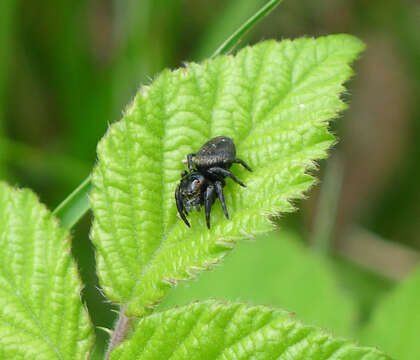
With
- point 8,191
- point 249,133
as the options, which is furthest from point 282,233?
point 8,191

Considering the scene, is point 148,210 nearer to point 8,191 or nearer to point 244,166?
point 244,166

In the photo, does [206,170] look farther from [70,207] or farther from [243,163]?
[70,207]

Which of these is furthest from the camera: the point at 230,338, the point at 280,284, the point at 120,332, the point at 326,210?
the point at 326,210

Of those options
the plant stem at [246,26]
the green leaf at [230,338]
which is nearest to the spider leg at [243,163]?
the green leaf at [230,338]

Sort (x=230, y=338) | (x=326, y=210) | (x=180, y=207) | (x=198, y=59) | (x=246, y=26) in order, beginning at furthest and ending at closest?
1. (x=198, y=59)
2. (x=326, y=210)
3. (x=246, y=26)
4. (x=180, y=207)
5. (x=230, y=338)

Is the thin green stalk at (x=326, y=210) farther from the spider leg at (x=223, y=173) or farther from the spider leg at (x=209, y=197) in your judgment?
the spider leg at (x=209, y=197)

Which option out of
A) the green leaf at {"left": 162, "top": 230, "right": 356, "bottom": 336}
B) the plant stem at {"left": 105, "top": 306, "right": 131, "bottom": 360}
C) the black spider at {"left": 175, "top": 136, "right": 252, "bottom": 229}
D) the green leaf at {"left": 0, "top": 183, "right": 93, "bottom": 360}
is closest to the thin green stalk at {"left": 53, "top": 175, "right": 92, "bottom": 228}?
the green leaf at {"left": 0, "top": 183, "right": 93, "bottom": 360}

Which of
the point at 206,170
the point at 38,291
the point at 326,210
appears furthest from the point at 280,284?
the point at 38,291

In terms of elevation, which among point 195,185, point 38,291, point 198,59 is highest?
point 198,59
